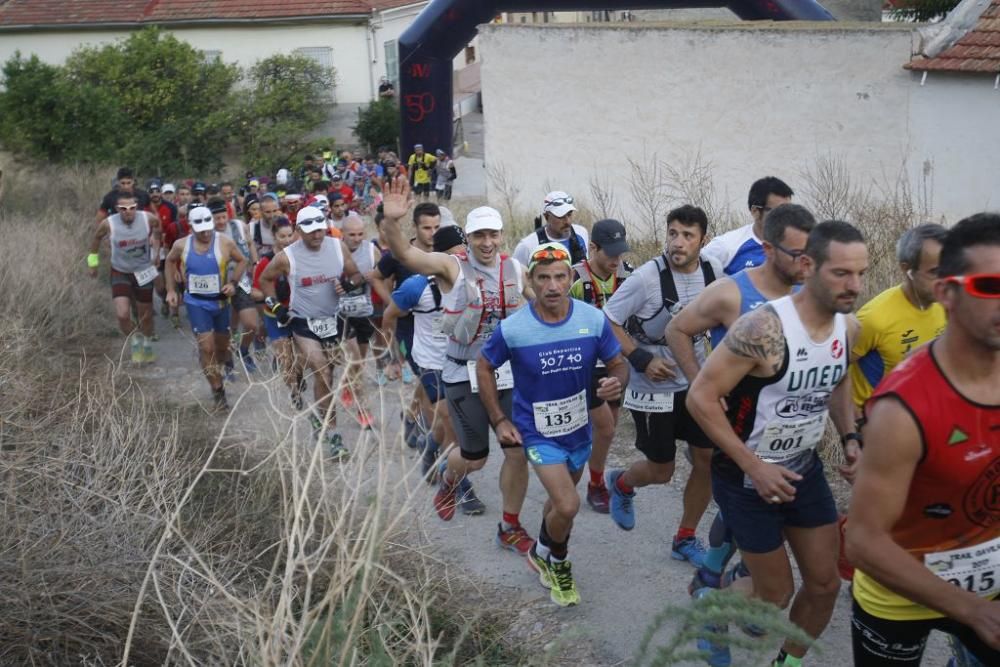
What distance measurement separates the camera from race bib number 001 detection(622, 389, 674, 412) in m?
5.86

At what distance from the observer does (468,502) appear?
6.94 metres

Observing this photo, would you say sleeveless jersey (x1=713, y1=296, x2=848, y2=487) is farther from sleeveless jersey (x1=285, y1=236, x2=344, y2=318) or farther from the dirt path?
sleeveless jersey (x1=285, y1=236, x2=344, y2=318)

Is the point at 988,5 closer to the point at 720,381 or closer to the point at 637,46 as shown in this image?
the point at 637,46

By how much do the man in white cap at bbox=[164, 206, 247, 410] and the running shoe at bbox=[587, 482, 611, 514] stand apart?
4141 mm

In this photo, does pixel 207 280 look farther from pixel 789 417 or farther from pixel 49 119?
pixel 49 119

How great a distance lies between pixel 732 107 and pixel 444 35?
4919mm

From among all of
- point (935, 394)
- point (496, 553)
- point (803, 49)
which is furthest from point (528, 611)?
point (803, 49)

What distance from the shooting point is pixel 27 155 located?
21969 mm

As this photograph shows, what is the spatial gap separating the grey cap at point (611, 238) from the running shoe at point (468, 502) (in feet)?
5.48

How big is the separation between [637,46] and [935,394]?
13.8 m

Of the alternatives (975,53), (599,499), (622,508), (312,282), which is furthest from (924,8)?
(622,508)

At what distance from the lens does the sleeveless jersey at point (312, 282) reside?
8.65m

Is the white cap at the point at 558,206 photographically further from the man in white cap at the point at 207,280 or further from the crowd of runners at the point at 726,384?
the man in white cap at the point at 207,280

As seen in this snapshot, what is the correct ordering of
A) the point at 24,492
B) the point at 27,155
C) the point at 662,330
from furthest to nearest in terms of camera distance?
the point at 27,155 < the point at 662,330 < the point at 24,492
